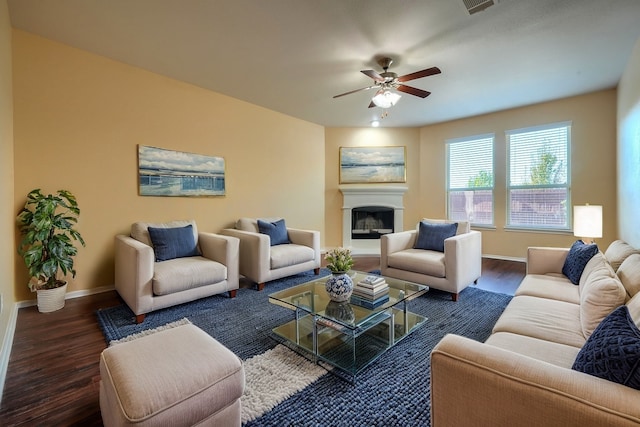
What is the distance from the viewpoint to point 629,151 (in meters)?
3.09

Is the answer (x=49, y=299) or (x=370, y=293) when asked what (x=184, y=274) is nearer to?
(x=49, y=299)

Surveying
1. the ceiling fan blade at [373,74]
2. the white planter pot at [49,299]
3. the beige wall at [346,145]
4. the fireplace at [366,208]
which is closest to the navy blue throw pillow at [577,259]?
the ceiling fan blade at [373,74]

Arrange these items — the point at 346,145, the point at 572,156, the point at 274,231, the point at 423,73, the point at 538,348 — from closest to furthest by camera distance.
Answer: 1. the point at 538,348
2. the point at 423,73
3. the point at 274,231
4. the point at 572,156
5. the point at 346,145

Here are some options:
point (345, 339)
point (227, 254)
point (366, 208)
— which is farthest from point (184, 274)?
point (366, 208)

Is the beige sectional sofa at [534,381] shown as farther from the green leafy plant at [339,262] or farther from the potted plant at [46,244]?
the potted plant at [46,244]

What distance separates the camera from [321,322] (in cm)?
209

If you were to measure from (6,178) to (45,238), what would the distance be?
0.59m

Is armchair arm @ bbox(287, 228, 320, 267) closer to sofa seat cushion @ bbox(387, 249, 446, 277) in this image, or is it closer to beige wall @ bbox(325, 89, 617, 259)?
sofa seat cushion @ bbox(387, 249, 446, 277)

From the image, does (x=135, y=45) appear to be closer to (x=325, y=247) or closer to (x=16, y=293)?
(x=16, y=293)

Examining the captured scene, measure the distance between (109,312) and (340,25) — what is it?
3.39 metres

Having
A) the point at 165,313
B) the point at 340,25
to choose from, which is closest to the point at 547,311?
the point at 340,25

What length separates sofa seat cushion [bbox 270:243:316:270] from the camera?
11.7 feet

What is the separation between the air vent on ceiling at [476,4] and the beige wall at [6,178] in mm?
3573

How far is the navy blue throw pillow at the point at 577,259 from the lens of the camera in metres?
2.23
